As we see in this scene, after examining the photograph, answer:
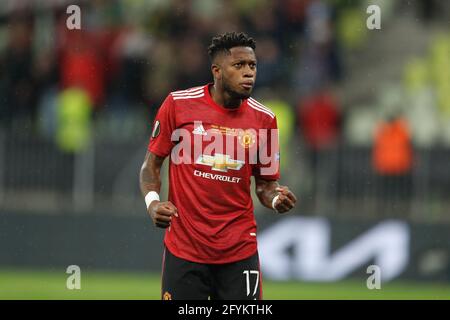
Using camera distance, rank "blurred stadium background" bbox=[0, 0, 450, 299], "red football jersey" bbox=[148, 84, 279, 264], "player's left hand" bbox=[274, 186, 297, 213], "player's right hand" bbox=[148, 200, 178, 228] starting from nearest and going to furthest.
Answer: "player's right hand" bbox=[148, 200, 178, 228] → "player's left hand" bbox=[274, 186, 297, 213] → "red football jersey" bbox=[148, 84, 279, 264] → "blurred stadium background" bbox=[0, 0, 450, 299]

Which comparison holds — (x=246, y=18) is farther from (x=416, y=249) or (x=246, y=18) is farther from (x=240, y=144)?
(x=240, y=144)

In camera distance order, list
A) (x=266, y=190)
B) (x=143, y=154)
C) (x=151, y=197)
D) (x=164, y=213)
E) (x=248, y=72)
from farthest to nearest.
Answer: (x=143, y=154)
(x=266, y=190)
(x=151, y=197)
(x=248, y=72)
(x=164, y=213)

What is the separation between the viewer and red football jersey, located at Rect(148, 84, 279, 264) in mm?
8203

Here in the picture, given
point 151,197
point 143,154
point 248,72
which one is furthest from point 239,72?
point 143,154

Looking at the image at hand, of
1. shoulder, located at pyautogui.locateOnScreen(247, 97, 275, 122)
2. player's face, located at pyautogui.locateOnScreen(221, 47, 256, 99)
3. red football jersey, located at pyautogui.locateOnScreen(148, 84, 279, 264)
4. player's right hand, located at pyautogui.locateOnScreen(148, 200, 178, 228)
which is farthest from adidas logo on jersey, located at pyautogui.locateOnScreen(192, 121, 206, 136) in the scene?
player's right hand, located at pyautogui.locateOnScreen(148, 200, 178, 228)

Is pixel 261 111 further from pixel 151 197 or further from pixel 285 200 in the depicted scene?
pixel 151 197

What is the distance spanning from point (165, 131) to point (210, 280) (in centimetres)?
110

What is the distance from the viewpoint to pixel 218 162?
8.24 m

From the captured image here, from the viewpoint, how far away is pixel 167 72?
1762 centimetres

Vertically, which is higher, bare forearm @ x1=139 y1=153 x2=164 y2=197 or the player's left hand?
bare forearm @ x1=139 y1=153 x2=164 y2=197

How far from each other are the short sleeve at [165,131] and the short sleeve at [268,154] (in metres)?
0.64

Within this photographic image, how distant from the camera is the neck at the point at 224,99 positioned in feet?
27.3

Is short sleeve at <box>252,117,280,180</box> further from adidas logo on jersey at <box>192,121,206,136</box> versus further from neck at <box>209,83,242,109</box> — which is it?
adidas logo on jersey at <box>192,121,206,136</box>

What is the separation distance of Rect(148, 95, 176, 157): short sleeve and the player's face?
0.45 m
